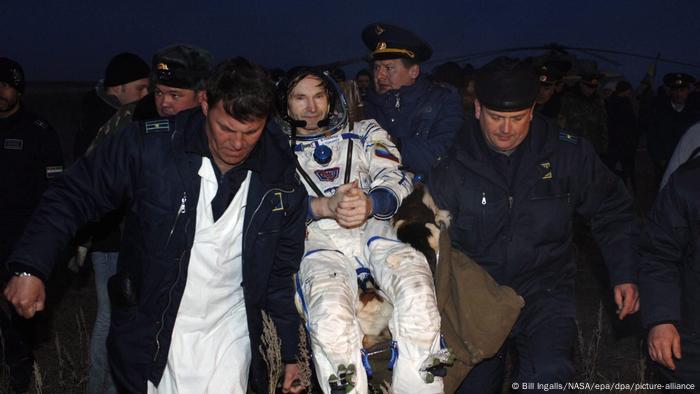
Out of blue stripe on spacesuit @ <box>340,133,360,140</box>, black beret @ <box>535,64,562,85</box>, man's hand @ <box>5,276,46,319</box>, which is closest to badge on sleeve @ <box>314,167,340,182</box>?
blue stripe on spacesuit @ <box>340,133,360,140</box>

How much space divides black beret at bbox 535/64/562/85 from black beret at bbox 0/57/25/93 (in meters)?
5.40

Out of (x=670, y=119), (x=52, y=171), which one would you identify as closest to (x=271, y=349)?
(x=52, y=171)

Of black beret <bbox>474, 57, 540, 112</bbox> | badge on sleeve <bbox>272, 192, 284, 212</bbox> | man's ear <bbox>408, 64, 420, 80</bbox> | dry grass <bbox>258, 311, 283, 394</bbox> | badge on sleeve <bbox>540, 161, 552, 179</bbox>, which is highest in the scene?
man's ear <bbox>408, 64, 420, 80</bbox>

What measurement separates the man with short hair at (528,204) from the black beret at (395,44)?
1133 mm

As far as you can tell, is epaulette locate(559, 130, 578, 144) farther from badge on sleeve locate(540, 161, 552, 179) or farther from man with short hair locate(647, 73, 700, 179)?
man with short hair locate(647, 73, 700, 179)

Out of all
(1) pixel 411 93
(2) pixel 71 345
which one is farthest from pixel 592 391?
(2) pixel 71 345

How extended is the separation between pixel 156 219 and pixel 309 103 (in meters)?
1.15

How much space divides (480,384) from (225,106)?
236 cm

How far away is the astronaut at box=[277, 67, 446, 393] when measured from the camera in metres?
3.48

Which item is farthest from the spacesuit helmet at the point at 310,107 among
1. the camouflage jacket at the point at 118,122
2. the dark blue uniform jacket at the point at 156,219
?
the camouflage jacket at the point at 118,122

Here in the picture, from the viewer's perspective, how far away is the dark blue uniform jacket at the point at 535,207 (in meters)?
4.38

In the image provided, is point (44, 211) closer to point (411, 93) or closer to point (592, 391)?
point (411, 93)

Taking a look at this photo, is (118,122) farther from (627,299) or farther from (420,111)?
(627,299)

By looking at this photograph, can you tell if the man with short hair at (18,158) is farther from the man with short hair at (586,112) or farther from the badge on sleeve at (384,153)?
the man with short hair at (586,112)
